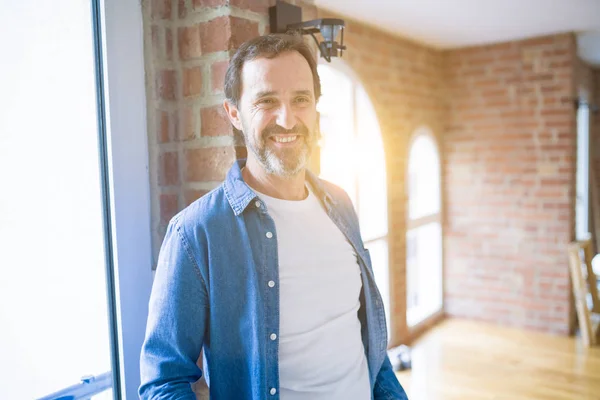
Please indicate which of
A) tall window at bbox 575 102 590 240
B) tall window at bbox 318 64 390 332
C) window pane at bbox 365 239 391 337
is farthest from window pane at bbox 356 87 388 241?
tall window at bbox 575 102 590 240

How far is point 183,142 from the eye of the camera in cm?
136

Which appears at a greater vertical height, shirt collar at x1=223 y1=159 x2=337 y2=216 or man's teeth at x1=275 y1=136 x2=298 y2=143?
man's teeth at x1=275 y1=136 x2=298 y2=143

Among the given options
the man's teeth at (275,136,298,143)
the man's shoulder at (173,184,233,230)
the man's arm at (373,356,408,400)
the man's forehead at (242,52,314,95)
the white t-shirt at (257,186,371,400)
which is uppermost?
the man's forehead at (242,52,314,95)

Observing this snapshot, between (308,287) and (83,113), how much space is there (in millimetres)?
706

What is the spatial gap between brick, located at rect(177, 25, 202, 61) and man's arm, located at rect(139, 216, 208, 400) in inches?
21.9

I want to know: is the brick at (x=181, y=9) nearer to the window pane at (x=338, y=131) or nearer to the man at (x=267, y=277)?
the man at (x=267, y=277)

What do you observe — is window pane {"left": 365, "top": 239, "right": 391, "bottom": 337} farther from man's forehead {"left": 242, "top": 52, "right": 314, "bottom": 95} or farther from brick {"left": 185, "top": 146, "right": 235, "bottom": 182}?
man's forehead {"left": 242, "top": 52, "right": 314, "bottom": 95}

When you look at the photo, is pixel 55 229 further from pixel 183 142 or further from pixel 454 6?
pixel 454 6


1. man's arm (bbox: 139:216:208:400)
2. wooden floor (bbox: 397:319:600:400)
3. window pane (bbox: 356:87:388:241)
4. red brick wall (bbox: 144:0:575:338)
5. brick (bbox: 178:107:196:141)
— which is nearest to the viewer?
man's arm (bbox: 139:216:208:400)

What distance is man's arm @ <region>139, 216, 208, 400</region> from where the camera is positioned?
0.98m

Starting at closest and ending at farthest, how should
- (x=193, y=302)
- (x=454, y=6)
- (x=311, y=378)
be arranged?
(x=193, y=302) → (x=311, y=378) → (x=454, y=6)

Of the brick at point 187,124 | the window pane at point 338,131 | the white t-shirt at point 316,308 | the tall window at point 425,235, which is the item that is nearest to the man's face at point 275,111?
the white t-shirt at point 316,308

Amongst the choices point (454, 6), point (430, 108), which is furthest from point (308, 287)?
point (430, 108)

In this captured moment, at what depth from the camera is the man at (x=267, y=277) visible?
1.02 m
